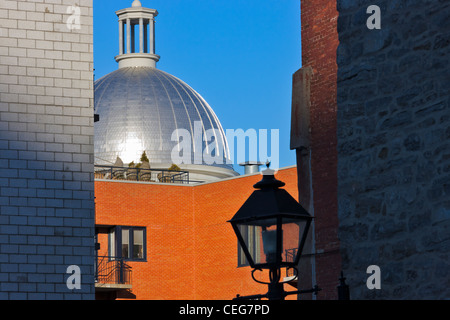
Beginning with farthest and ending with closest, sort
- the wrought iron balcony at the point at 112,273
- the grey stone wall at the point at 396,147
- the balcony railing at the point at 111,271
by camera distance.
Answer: the balcony railing at the point at 111,271
the wrought iron balcony at the point at 112,273
the grey stone wall at the point at 396,147

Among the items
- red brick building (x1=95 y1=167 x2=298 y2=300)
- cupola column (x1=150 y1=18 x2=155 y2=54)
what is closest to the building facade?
red brick building (x1=95 y1=167 x2=298 y2=300)

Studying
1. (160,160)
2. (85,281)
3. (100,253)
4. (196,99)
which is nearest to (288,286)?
(100,253)

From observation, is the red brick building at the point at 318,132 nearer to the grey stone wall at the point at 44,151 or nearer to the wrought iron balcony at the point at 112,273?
the grey stone wall at the point at 44,151

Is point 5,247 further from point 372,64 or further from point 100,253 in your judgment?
point 100,253

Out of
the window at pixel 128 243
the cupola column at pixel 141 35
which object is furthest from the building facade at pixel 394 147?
the cupola column at pixel 141 35

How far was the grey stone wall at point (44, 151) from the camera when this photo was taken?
57.2 ft

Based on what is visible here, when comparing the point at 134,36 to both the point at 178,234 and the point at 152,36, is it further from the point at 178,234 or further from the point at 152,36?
the point at 178,234

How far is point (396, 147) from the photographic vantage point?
36.4 ft

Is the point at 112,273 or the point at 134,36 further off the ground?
the point at 134,36

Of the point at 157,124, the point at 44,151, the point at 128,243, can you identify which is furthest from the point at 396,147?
the point at 157,124

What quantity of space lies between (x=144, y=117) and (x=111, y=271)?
2472 cm

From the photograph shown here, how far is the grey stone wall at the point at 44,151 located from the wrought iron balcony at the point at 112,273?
23.7 metres

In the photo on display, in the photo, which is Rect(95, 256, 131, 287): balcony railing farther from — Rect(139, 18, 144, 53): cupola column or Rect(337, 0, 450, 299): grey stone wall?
Rect(139, 18, 144, 53): cupola column
